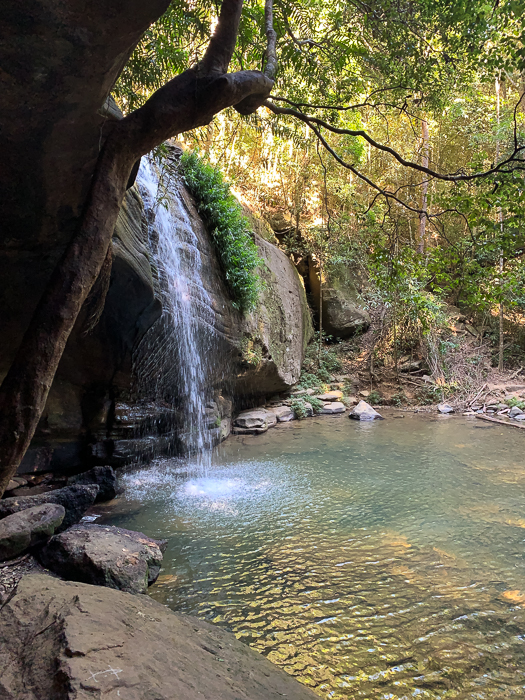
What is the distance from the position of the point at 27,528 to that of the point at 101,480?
1.87 metres

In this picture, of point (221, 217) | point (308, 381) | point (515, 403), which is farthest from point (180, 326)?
point (515, 403)

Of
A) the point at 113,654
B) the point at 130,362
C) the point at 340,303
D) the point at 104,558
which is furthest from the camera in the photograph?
the point at 340,303

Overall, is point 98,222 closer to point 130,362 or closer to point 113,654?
point 113,654

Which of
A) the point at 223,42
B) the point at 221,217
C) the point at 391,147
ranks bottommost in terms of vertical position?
the point at 223,42

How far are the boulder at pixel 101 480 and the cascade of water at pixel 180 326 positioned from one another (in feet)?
5.26

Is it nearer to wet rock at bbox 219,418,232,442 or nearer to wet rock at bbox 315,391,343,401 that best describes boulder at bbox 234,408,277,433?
wet rock at bbox 219,418,232,442

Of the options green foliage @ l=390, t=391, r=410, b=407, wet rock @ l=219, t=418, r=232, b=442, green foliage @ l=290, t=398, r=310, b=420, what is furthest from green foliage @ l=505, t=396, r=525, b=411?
wet rock @ l=219, t=418, r=232, b=442

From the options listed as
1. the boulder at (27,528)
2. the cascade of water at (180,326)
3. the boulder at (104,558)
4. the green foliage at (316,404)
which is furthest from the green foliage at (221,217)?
the boulder at (104,558)

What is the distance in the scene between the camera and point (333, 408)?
11680mm

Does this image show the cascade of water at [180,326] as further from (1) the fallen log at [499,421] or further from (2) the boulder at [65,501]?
(1) the fallen log at [499,421]

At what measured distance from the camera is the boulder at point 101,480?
17.7ft

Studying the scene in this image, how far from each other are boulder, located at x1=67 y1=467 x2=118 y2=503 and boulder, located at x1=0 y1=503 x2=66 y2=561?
4.63ft

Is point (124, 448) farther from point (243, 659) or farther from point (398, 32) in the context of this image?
point (398, 32)

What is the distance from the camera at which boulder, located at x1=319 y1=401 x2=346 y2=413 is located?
11617 millimetres
